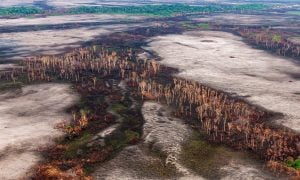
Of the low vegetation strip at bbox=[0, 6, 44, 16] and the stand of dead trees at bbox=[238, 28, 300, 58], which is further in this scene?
the low vegetation strip at bbox=[0, 6, 44, 16]

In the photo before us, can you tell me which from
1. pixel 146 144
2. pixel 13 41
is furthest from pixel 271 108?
pixel 13 41

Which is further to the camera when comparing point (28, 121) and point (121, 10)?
point (121, 10)

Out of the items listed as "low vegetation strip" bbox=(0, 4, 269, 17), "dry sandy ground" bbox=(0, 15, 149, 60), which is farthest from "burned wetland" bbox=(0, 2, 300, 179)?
"low vegetation strip" bbox=(0, 4, 269, 17)

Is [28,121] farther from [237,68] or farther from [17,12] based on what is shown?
[17,12]

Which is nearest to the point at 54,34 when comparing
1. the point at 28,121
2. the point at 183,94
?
the point at 183,94

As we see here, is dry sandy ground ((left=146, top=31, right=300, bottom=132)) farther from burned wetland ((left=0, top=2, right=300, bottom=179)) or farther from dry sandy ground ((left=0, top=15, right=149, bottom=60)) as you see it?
dry sandy ground ((left=0, top=15, right=149, bottom=60))

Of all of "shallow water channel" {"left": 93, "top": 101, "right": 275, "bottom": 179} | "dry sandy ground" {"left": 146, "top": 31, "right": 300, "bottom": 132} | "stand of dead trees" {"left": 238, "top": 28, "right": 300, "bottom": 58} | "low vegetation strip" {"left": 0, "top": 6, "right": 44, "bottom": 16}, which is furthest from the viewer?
"low vegetation strip" {"left": 0, "top": 6, "right": 44, "bottom": 16}
